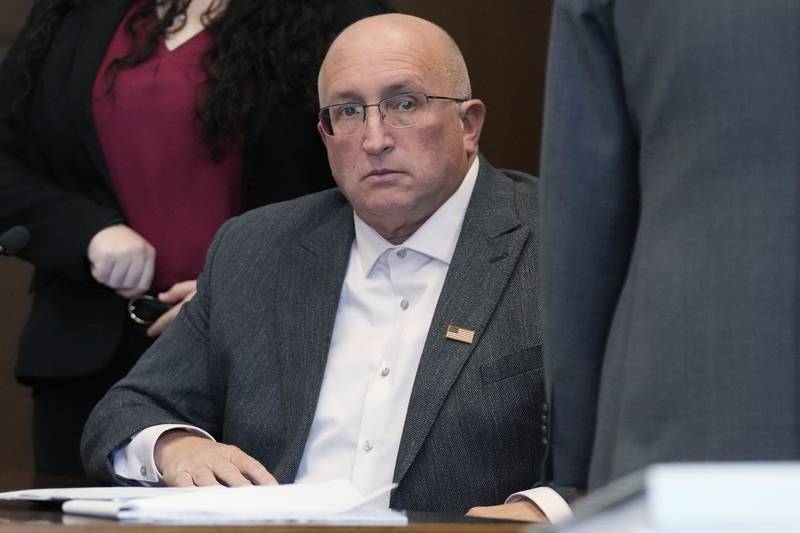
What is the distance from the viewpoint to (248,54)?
8.00ft

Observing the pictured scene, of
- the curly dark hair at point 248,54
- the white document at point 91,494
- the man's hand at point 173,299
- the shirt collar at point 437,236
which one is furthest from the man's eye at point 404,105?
the white document at point 91,494

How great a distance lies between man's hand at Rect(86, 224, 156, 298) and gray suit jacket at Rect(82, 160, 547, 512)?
7.6 inches

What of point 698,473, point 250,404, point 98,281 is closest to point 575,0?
point 698,473

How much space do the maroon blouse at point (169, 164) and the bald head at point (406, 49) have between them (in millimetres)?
340

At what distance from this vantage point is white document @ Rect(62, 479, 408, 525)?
1083mm

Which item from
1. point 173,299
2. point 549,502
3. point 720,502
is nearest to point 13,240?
point 173,299

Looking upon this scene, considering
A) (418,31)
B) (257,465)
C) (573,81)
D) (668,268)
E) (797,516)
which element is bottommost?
(257,465)

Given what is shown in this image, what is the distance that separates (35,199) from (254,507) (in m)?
1.48

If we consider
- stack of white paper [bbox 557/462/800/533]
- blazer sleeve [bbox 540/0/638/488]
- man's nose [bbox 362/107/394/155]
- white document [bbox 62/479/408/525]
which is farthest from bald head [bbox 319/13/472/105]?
stack of white paper [bbox 557/462/800/533]

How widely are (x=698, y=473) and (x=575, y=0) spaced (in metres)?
0.72

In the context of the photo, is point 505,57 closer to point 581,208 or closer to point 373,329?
point 373,329

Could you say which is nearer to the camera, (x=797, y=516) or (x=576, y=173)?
(x=797, y=516)

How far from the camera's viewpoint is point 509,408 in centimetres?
192

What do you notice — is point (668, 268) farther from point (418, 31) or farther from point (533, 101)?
point (533, 101)
